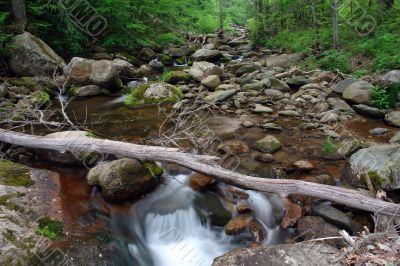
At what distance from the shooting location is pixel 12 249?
3.31 m

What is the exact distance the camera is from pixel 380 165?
500 centimetres

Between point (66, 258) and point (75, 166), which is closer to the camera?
point (66, 258)

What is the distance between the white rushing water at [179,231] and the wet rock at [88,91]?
596cm

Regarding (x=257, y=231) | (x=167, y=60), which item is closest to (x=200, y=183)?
(x=257, y=231)

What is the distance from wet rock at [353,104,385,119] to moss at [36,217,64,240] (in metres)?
7.24

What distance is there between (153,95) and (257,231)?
609 cm

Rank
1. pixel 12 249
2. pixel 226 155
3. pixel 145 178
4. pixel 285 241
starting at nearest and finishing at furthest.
→ pixel 12 249 < pixel 285 241 < pixel 145 178 < pixel 226 155

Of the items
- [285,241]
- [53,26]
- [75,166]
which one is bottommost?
[285,241]

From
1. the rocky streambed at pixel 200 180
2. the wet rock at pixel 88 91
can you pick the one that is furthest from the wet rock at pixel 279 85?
the wet rock at pixel 88 91

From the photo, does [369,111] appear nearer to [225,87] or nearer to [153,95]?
[225,87]

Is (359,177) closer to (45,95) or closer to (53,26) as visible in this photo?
(45,95)

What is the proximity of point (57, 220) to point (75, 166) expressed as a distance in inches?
63.0

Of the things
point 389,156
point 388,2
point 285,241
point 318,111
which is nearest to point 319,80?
point 318,111

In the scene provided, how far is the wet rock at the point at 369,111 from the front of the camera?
26.1ft
